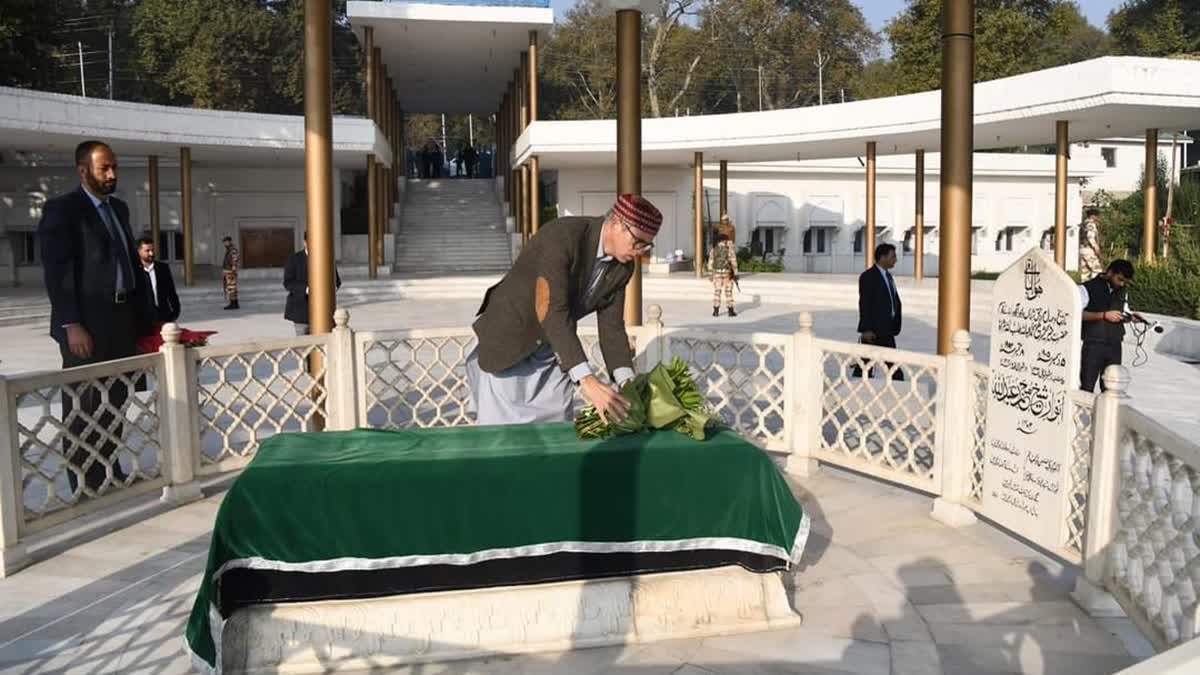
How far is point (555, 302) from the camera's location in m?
3.64

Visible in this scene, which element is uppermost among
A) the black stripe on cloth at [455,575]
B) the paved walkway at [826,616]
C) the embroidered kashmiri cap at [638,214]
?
the embroidered kashmiri cap at [638,214]

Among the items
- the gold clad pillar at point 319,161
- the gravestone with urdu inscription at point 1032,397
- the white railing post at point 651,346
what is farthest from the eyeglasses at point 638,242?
the gold clad pillar at point 319,161

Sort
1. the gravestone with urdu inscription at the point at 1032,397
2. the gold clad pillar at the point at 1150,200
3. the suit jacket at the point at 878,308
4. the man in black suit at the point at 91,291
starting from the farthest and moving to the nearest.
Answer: the gold clad pillar at the point at 1150,200, the suit jacket at the point at 878,308, the man in black suit at the point at 91,291, the gravestone with urdu inscription at the point at 1032,397

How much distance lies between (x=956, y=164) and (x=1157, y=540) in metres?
2.92

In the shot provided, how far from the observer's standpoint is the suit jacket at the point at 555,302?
3654 millimetres

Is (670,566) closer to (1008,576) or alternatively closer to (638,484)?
(638,484)

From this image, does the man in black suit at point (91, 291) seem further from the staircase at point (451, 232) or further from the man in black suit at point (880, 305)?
the staircase at point (451, 232)

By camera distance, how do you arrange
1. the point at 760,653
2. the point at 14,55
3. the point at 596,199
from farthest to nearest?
the point at 596,199 < the point at 14,55 < the point at 760,653

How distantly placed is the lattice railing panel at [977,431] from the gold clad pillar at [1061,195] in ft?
44.0

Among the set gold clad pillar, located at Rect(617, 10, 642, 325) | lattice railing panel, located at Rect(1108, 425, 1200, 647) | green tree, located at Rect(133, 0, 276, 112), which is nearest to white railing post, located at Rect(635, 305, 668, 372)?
gold clad pillar, located at Rect(617, 10, 642, 325)

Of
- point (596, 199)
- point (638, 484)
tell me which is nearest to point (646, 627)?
point (638, 484)

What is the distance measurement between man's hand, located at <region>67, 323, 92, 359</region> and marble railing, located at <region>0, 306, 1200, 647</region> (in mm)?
196

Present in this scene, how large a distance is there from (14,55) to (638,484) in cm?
2566

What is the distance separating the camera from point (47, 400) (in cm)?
445
